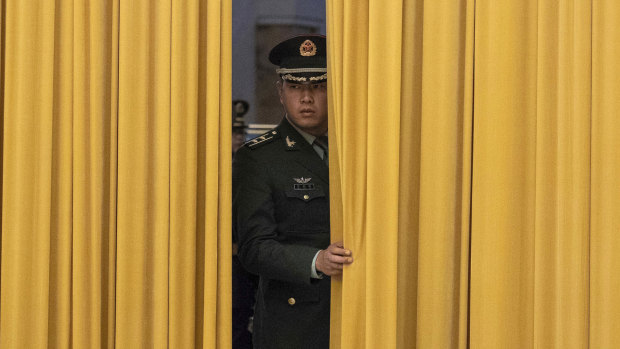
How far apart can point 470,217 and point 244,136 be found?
44.3 inches

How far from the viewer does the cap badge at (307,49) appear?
8.19 feet

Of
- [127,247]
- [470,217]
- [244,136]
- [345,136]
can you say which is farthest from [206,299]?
[244,136]

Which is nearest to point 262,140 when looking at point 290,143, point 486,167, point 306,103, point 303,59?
point 290,143

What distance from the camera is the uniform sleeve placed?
7.22 ft

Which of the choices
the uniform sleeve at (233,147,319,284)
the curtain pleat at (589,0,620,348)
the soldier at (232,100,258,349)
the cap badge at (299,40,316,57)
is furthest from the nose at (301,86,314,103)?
the curtain pleat at (589,0,620,348)

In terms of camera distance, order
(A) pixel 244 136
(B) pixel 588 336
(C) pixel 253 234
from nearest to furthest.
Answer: (B) pixel 588 336 < (C) pixel 253 234 < (A) pixel 244 136

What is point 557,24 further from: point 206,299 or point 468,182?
point 206,299

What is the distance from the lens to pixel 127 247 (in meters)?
1.96

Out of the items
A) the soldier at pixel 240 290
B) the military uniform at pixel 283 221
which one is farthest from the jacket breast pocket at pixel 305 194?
the soldier at pixel 240 290

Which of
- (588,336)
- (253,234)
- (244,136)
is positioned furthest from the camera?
(244,136)

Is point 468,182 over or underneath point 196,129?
Result: underneath

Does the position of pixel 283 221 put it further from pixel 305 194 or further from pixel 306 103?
pixel 306 103

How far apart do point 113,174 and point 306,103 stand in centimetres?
75

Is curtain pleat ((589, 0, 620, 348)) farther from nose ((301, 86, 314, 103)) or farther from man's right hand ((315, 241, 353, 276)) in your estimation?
nose ((301, 86, 314, 103))
